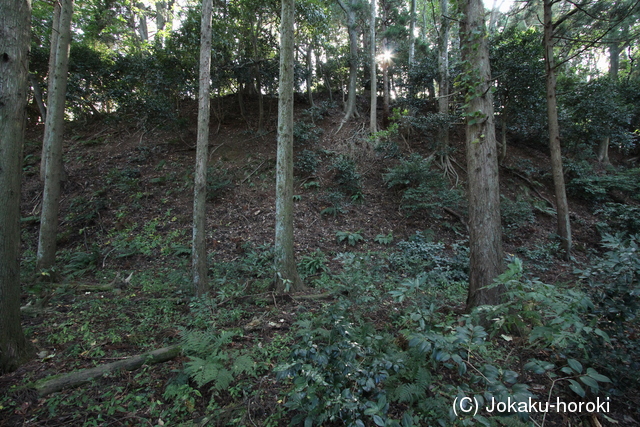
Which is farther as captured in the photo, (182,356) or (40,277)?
(40,277)

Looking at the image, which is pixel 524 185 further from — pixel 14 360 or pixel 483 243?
pixel 14 360

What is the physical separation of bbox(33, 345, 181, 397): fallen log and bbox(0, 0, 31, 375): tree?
0.56 meters

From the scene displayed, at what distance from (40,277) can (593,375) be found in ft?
27.0

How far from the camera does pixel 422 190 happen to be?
9234mm

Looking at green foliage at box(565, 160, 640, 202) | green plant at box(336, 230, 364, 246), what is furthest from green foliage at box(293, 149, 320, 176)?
green foliage at box(565, 160, 640, 202)

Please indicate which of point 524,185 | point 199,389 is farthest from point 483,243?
point 524,185

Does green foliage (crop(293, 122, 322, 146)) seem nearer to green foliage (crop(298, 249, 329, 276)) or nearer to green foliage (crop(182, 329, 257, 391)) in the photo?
green foliage (crop(298, 249, 329, 276))

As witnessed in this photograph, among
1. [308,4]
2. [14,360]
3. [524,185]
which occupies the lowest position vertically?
[14,360]

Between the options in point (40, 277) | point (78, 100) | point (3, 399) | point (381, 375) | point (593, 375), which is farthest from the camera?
point (78, 100)

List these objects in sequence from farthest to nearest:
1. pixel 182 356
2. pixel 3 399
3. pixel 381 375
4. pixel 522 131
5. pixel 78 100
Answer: pixel 522 131
pixel 78 100
pixel 182 356
pixel 3 399
pixel 381 375

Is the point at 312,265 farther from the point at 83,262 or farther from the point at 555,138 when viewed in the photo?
the point at 555,138

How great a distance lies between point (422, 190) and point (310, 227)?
3.72 meters

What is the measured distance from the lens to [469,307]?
4141mm

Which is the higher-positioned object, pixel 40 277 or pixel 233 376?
pixel 40 277
